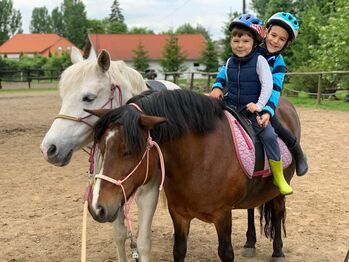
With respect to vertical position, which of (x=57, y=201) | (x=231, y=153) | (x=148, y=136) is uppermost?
(x=148, y=136)

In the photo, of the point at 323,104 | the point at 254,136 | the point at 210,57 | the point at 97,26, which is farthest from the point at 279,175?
the point at 97,26

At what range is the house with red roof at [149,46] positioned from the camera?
6106 cm

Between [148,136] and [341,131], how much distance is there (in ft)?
28.9

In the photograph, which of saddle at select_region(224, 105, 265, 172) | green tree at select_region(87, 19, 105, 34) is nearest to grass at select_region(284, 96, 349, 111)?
saddle at select_region(224, 105, 265, 172)

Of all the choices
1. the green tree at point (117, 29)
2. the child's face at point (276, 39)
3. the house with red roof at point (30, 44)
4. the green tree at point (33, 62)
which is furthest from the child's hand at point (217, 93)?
the green tree at point (117, 29)

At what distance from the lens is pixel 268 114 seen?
10.1 ft

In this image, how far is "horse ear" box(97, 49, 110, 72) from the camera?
3.07 metres

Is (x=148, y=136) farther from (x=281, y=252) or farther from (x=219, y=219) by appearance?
(x=281, y=252)

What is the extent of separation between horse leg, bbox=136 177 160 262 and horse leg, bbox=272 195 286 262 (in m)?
1.27

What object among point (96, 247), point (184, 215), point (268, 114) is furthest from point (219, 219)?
point (96, 247)

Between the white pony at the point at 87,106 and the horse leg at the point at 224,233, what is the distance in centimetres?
54

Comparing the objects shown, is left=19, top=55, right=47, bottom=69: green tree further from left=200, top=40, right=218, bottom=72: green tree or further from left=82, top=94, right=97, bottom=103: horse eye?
left=82, top=94, right=97, bottom=103: horse eye

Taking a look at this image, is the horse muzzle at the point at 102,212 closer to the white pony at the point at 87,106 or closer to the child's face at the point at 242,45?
the white pony at the point at 87,106

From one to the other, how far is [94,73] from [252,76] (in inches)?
45.1
